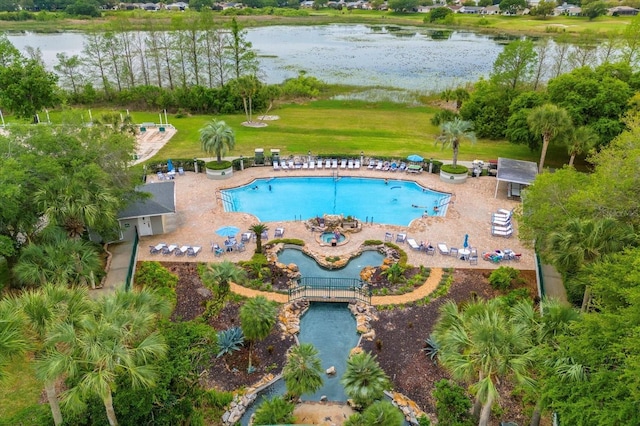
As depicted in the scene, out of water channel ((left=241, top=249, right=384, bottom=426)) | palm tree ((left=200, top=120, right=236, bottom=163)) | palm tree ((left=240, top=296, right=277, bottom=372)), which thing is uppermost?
palm tree ((left=200, top=120, right=236, bottom=163))

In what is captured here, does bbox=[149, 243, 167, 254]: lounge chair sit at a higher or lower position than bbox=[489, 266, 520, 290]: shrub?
lower

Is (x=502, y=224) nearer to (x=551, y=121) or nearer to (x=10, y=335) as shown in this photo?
(x=551, y=121)

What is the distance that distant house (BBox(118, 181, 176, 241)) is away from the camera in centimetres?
2494

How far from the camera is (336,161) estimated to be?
36.3 m

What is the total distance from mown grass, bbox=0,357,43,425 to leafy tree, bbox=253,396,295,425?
754cm

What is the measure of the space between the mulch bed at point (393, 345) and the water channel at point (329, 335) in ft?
2.79

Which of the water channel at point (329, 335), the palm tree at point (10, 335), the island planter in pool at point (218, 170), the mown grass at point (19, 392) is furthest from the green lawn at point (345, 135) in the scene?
the palm tree at point (10, 335)

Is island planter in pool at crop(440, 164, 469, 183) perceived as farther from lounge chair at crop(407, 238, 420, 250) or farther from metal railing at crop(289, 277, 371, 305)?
metal railing at crop(289, 277, 371, 305)

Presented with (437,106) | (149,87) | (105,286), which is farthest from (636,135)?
(149,87)

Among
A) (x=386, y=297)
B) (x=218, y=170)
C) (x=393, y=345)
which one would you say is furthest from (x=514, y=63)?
(x=393, y=345)

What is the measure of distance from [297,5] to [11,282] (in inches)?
5909

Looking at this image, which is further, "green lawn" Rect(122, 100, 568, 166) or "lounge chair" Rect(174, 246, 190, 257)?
"green lawn" Rect(122, 100, 568, 166)

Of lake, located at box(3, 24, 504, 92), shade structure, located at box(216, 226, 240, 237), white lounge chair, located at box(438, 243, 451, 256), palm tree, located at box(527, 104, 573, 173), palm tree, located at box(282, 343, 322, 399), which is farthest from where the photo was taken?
lake, located at box(3, 24, 504, 92)

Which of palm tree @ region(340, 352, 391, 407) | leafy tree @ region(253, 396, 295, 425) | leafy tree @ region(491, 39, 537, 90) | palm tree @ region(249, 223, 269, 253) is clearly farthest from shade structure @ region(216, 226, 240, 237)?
leafy tree @ region(491, 39, 537, 90)
